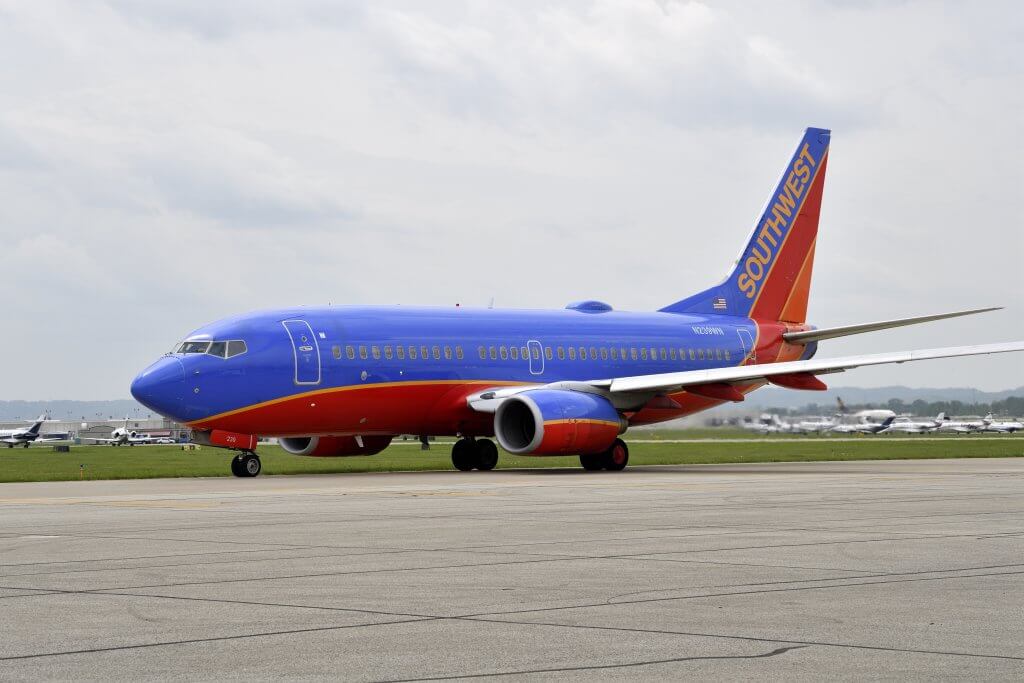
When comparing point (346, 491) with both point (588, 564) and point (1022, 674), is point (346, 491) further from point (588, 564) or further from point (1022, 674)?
point (1022, 674)

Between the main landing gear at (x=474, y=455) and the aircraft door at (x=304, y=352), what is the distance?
610 cm

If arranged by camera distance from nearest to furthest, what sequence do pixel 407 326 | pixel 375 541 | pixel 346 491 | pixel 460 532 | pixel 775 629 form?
pixel 775 629
pixel 375 541
pixel 460 532
pixel 346 491
pixel 407 326

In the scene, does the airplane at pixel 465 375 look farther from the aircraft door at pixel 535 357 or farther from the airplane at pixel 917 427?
the airplane at pixel 917 427

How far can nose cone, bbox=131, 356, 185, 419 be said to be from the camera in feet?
102

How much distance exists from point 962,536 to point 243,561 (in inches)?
308

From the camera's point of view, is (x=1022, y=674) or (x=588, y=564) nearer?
(x=1022, y=674)

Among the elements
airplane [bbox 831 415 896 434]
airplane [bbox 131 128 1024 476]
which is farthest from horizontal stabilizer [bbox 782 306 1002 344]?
airplane [bbox 831 415 896 434]

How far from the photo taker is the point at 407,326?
34.8m

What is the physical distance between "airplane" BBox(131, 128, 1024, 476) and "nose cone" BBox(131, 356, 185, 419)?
30 millimetres

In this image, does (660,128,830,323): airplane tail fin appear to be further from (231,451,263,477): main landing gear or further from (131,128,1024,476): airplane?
(231,451,263,477): main landing gear

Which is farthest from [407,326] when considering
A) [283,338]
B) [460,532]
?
[460,532]

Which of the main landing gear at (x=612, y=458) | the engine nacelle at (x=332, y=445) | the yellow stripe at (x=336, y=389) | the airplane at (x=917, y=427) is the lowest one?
the main landing gear at (x=612, y=458)

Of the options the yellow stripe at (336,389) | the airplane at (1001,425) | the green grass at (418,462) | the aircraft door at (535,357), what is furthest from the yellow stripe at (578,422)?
the airplane at (1001,425)

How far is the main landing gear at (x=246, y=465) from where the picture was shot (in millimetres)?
32281
